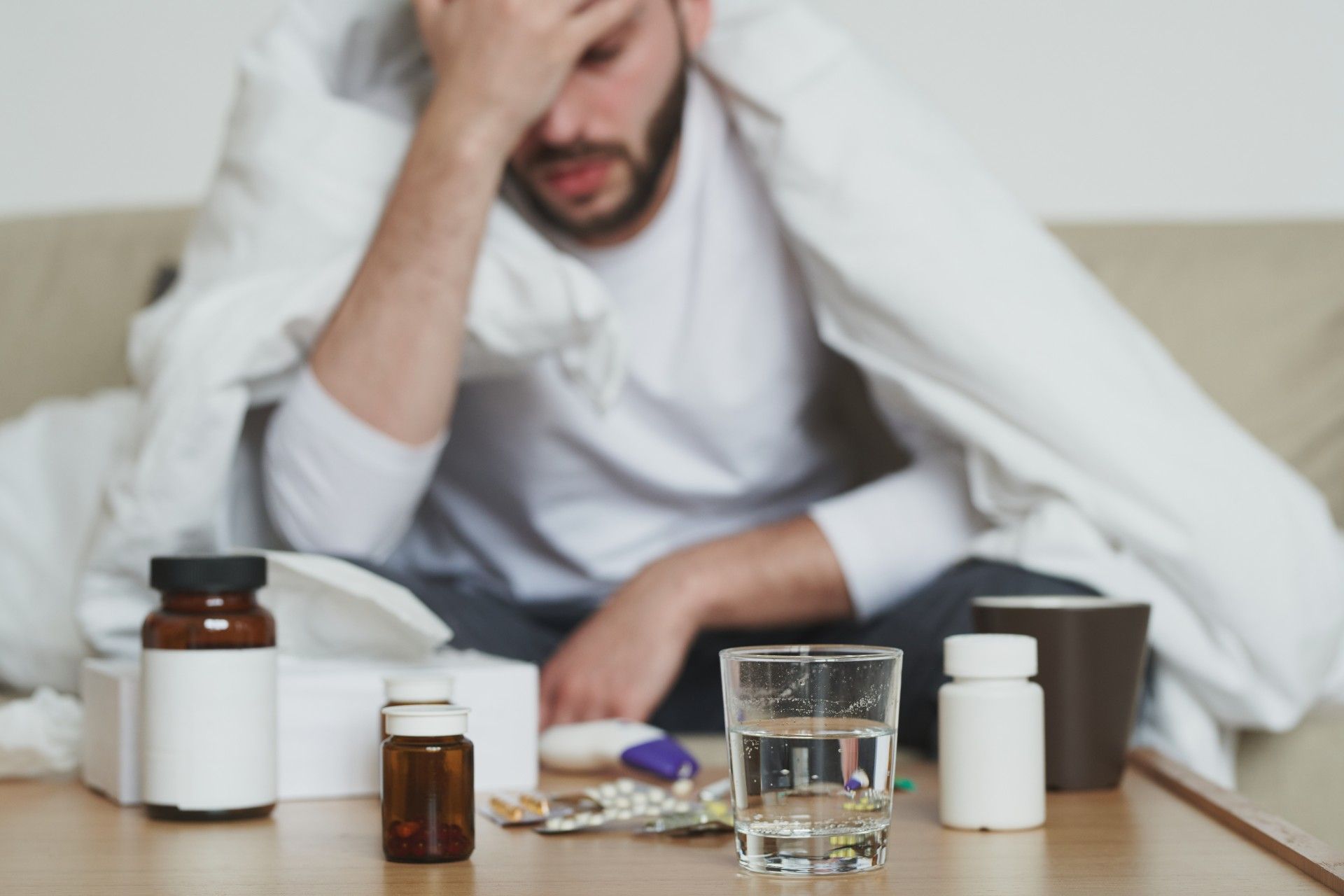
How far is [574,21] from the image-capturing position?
1.13 m

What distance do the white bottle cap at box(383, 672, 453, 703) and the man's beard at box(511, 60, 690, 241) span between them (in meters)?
0.67

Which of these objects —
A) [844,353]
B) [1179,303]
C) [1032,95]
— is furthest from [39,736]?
[1032,95]

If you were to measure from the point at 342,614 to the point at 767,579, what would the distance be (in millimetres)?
368

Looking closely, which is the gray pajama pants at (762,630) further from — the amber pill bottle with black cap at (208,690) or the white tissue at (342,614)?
the amber pill bottle with black cap at (208,690)

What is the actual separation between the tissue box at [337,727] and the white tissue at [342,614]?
2cm

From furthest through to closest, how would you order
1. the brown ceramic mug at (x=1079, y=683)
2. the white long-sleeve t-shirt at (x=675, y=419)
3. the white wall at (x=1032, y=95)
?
1. the white wall at (x=1032, y=95)
2. the white long-sleeve t-shirt at (x=675, y=419)
3. the brown ceramic mug at (x=1079, y=683)

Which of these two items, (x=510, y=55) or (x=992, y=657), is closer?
(x=992, y=657)

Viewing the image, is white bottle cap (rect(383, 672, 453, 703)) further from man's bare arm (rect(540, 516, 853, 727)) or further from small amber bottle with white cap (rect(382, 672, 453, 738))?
man's bare arm (rect(540, 516, 853, 727))

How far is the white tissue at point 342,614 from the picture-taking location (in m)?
0.80

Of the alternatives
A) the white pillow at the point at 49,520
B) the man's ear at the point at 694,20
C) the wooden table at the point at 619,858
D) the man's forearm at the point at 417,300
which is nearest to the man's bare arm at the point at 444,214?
the man's forearm at the point at 417,300

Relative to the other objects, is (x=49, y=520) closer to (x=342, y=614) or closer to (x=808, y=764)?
(x=342, y=614)

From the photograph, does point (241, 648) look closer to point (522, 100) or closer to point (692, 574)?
point (692, 574)

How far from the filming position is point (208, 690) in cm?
65

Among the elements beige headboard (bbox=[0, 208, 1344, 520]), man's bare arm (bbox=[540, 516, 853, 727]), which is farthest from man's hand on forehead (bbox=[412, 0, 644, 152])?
beige headboard (bbox=[0, 208, 1344, 520])
